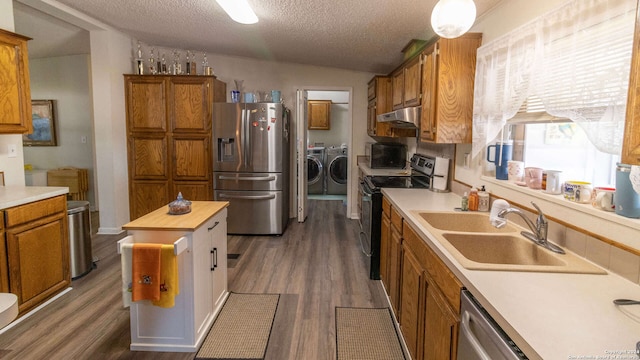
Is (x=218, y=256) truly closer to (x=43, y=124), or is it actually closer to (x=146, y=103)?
(x=146, y=103)

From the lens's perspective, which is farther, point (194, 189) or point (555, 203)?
point (194, 189)

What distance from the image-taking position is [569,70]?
1.56m

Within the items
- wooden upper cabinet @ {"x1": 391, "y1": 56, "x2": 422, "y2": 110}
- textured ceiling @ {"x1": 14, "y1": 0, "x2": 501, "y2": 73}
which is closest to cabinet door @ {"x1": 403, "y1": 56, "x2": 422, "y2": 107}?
wooden upper cabinet @ {"x1": 391, "y1": 56, "x2": 422, "y2": 110}

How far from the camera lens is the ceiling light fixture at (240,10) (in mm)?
2869

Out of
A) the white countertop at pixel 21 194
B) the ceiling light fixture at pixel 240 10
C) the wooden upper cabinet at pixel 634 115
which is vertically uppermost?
the ceiling light fixture at pixel 240 10

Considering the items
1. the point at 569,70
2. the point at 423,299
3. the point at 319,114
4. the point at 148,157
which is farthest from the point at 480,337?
the point at 319,114

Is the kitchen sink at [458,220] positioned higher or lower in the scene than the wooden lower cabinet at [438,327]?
higher

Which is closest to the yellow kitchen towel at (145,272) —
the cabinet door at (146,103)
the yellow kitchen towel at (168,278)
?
the yellow kitchen towel at (168,278)

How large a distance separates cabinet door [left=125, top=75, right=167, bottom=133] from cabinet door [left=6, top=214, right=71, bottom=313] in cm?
203

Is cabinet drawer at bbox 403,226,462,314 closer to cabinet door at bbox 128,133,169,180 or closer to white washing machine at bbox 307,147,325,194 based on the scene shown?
cabinet door at bbox 128,133,169,180

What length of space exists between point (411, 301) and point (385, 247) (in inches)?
37.8

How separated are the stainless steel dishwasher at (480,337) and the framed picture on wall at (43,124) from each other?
6.73 meters

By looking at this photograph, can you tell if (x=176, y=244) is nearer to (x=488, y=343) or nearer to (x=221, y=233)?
(x=221, y=233)

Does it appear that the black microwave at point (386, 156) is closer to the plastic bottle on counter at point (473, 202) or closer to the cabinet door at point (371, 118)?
the cabinet door at point (371, 118)
